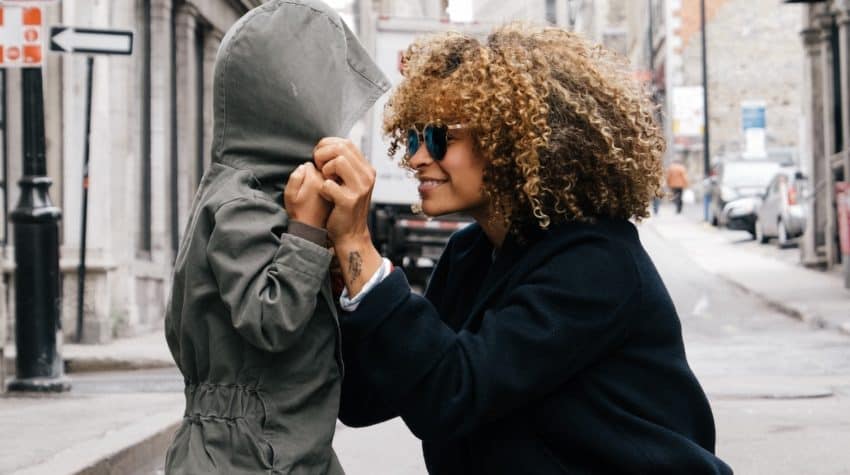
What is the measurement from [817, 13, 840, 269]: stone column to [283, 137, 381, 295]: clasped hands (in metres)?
20.5

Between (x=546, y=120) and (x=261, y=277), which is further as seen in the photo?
(x=546, y=120)

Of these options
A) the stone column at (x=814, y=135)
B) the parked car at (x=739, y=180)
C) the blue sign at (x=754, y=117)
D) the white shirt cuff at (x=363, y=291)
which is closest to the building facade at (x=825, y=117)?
the stone column at (x=814, y=135)

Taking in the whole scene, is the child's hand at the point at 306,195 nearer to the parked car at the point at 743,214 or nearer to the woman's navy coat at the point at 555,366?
the woman's navy coat at the point at 555,366

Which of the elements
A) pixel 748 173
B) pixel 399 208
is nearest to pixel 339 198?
pixel 399 208

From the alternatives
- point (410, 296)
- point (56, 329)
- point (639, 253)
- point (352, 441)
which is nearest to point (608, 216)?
point (639, 253)

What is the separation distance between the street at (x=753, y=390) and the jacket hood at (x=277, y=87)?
4.36 metres

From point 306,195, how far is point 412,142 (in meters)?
0.34

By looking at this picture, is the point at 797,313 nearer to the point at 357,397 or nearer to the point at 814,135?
the point at 814,135

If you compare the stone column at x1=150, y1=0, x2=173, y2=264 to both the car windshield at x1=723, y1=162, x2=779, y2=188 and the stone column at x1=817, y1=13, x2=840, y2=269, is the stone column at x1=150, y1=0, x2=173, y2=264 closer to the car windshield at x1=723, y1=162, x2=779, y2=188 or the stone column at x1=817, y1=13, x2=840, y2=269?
the stone column at x1=817, y1=13, x2=840, y2=269

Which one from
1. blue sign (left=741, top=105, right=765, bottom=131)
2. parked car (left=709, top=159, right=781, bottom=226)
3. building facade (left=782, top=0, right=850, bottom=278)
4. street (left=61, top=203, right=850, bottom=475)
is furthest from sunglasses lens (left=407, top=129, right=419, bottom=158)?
blue sign (left=741, top=105, right=765, bottom=131)

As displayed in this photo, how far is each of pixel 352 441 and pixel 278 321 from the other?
547 centimetres

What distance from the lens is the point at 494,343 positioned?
2385mm

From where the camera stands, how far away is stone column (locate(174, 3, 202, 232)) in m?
18.7

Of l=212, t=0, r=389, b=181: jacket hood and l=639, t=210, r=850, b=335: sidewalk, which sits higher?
l=212, t=0, r=389, b=181: jacket hood
